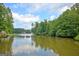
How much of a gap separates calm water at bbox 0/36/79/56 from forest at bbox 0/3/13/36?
0.37 feet

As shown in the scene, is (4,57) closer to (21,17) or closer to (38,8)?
(21,17)

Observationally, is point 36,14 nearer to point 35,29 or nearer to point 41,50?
point 35,29

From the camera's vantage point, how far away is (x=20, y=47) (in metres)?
2.52

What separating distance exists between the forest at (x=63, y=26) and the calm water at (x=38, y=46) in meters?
0.06

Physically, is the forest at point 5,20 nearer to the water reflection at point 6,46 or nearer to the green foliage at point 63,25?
the water reflection at point 6,46

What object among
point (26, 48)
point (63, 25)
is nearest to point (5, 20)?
point (26, 48)

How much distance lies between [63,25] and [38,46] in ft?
1.23

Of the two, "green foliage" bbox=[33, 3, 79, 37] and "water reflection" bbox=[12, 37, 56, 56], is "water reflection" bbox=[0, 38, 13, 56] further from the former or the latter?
"green foliage" bbox=[33, 3, 79, 37]

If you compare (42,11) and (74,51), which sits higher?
(42,11)

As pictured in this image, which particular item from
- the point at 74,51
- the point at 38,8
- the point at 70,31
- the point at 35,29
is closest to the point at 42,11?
the point at 38,8

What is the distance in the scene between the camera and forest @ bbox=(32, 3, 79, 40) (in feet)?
8.39

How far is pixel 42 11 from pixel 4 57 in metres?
0.66

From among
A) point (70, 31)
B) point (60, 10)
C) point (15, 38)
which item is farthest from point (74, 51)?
point (15, 38)

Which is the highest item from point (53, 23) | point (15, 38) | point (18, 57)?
point (53, 23)
